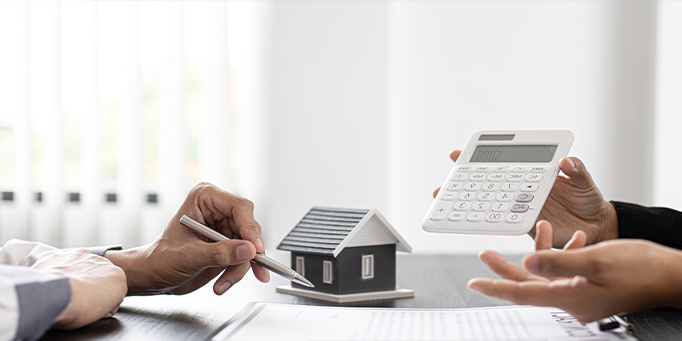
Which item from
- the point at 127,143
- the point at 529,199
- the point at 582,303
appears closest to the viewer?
the point at 582,303

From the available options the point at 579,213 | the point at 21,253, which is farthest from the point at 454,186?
the point at 21,253

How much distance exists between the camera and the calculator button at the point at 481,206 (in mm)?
724

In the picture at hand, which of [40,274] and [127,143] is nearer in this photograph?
[40,274]

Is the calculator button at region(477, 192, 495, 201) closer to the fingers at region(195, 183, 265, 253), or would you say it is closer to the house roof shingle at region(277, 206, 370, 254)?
the house roof shingle at region(277, 206, 370, 254)

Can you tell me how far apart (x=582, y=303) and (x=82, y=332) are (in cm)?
47

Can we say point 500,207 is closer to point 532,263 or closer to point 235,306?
point 532,263

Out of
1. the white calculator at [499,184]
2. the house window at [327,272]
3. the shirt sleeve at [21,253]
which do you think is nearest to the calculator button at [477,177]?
the white calculator at [499,184]

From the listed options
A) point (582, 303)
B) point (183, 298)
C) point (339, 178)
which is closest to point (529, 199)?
point (582, 303)

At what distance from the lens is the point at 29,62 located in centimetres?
238

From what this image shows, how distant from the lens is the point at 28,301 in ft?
1.48

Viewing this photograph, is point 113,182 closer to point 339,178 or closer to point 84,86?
point 84,86

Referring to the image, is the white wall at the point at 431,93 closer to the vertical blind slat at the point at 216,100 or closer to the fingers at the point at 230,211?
the vertical blind slat at the point at 216,100

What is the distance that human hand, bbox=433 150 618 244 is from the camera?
2.96ft

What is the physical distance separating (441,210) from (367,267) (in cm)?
13
